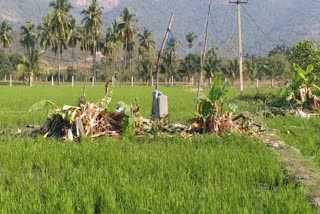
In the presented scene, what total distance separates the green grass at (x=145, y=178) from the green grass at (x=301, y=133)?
707 millimetres

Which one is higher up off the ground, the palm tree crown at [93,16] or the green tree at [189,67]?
the palm tree crown at [93,16]

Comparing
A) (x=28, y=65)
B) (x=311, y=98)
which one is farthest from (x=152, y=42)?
(x=311, y=98)

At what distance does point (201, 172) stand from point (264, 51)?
18674 centimetres

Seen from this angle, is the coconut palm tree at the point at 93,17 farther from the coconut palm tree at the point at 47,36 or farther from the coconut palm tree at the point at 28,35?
the coconut palm tree at the point at 28,35

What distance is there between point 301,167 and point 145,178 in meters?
1.72

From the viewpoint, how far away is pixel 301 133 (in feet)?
23.7

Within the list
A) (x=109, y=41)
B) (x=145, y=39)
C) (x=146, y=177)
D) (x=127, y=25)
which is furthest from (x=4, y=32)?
(x=146, y=177)

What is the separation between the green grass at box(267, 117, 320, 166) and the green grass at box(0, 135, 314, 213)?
707mm

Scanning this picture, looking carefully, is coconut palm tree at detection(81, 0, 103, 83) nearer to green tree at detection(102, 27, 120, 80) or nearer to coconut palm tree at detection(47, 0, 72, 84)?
coconut palm tree at detection(47, 0, 72, 84)

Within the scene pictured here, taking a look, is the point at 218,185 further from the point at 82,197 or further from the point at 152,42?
the point at 152,42

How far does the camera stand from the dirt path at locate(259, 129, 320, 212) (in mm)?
3569

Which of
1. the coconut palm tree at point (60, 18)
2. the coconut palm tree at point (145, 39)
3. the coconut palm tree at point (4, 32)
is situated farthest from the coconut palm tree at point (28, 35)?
the coconut palm tree at point (145, 39)

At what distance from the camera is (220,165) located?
14.3 feet

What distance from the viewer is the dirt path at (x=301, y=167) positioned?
141 inches
